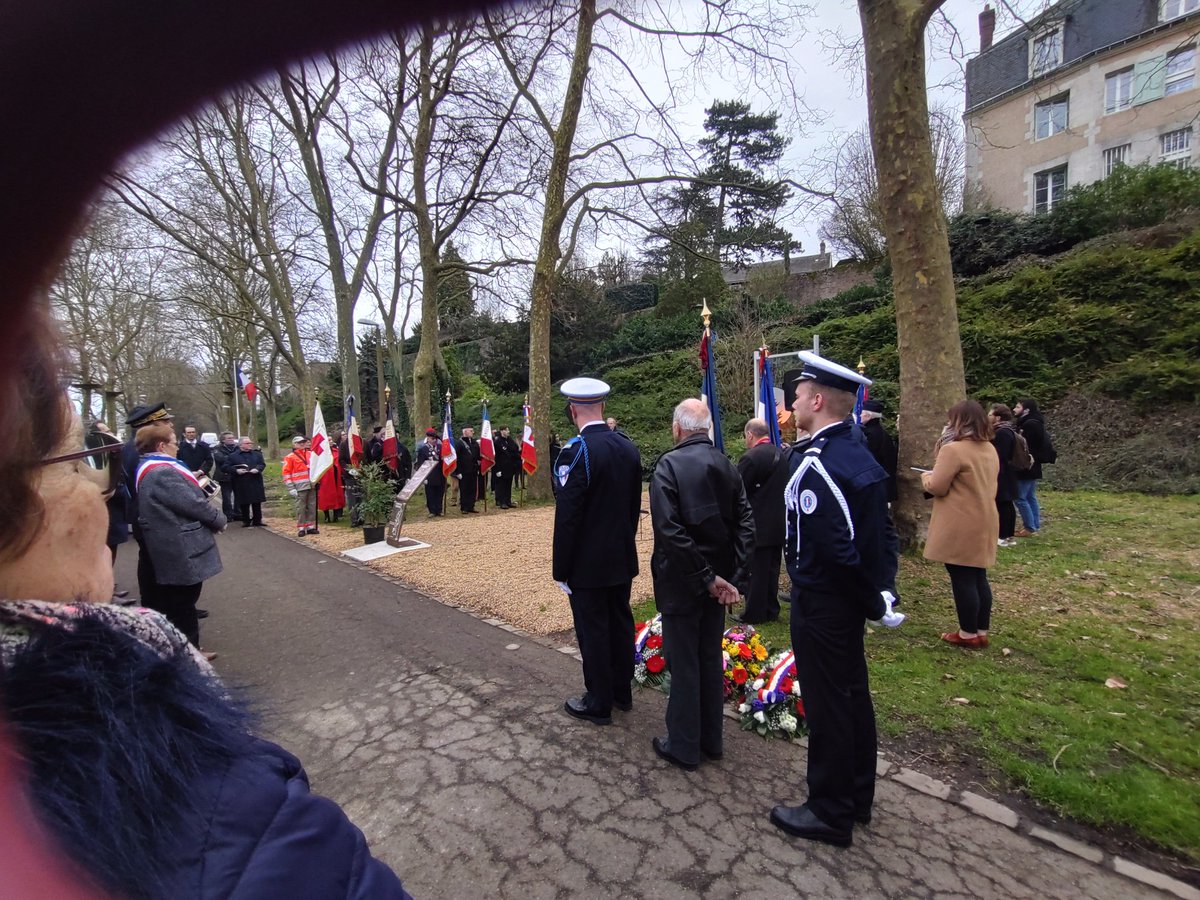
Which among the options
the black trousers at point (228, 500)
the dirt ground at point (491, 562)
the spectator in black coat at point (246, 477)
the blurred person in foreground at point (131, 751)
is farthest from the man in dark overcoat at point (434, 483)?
the blurred person in foreground at point (131, 751)

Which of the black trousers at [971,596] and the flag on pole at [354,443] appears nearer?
the black trousers at [971,596]

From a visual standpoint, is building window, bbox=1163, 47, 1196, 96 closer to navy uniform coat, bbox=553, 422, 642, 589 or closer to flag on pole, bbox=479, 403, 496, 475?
flag on pole, bbox=479, 403, 496, 475

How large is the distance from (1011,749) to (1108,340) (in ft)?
52.1

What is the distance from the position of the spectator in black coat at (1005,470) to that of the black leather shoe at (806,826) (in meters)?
5.84

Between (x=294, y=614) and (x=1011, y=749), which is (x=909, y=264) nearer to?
(x=1011, y=749)

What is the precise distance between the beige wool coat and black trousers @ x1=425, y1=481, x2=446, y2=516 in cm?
1086

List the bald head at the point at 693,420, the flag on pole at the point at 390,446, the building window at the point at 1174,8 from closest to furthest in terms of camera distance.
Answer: the bald head at the point at 693,420 → the flag on pole at the point at 390,446 → the building window at the point at 1174,8

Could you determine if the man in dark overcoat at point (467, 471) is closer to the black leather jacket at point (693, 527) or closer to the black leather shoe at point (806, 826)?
the black leather jacket at point (693, 527)

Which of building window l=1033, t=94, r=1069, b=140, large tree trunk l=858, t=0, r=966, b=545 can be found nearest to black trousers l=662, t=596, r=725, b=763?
large tree trunk l=858, t=0, r=966, b=545

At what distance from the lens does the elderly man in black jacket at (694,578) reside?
334 cm

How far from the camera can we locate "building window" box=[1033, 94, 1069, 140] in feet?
83.7

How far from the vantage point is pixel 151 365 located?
30.2m

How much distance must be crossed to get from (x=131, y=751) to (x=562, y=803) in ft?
8.99

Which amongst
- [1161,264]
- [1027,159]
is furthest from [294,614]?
[1027,159]
